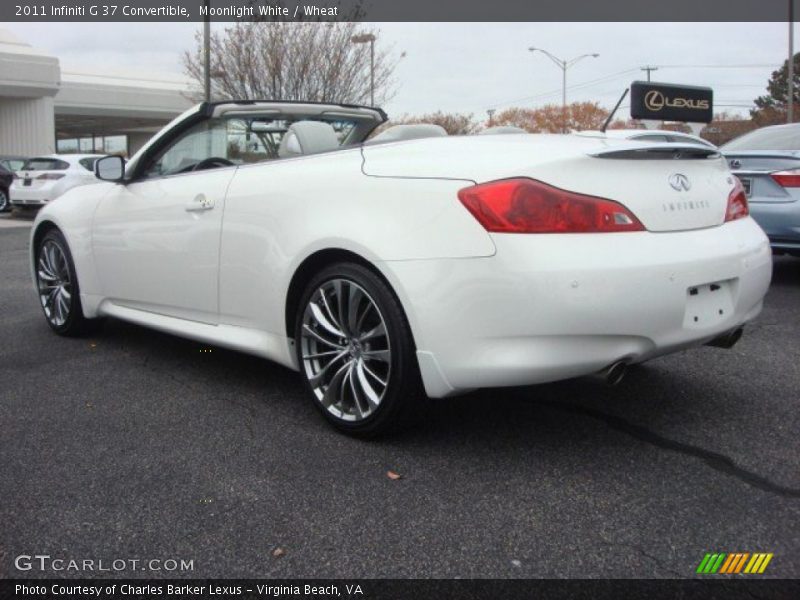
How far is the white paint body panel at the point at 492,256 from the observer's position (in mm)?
2707

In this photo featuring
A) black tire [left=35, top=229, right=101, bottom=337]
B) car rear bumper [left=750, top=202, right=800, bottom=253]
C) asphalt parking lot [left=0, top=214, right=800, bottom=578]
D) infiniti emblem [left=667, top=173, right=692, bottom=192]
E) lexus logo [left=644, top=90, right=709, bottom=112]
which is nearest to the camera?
asphalt parking lot [left=0, top=214, right=800, bottom=578]

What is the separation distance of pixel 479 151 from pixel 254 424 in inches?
60.8

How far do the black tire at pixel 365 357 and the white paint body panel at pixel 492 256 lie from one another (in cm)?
9

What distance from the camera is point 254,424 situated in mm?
3461

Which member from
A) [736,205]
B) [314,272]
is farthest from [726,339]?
[314,272]

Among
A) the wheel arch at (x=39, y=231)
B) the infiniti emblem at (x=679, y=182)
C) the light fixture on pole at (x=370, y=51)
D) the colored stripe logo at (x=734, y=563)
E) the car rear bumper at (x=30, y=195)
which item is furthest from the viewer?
the light fixture on pole at (x=370, y=51)

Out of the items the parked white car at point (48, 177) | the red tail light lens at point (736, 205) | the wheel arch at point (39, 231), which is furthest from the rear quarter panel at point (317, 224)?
the parked white car at point (48, 177)

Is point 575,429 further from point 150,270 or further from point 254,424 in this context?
point 150,270

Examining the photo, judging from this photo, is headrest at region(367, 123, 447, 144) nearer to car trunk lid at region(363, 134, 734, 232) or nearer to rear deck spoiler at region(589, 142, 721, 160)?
car trunk lid at region(363, 134, 734, 232)

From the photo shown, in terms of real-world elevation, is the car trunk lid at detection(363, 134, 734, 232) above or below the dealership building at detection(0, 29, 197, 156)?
below

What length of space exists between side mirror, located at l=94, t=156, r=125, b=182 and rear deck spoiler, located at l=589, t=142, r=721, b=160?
2.86 metres

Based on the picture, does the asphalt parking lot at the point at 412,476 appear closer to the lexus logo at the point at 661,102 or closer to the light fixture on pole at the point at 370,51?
the lexus logo at the point at 661,102

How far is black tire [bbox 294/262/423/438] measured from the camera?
2.97 m

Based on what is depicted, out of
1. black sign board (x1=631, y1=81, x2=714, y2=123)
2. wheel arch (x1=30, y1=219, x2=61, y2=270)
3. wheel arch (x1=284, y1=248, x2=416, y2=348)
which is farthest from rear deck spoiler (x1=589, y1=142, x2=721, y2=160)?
black sign board (x1=631, y1=81, x2=714, y2=123)
